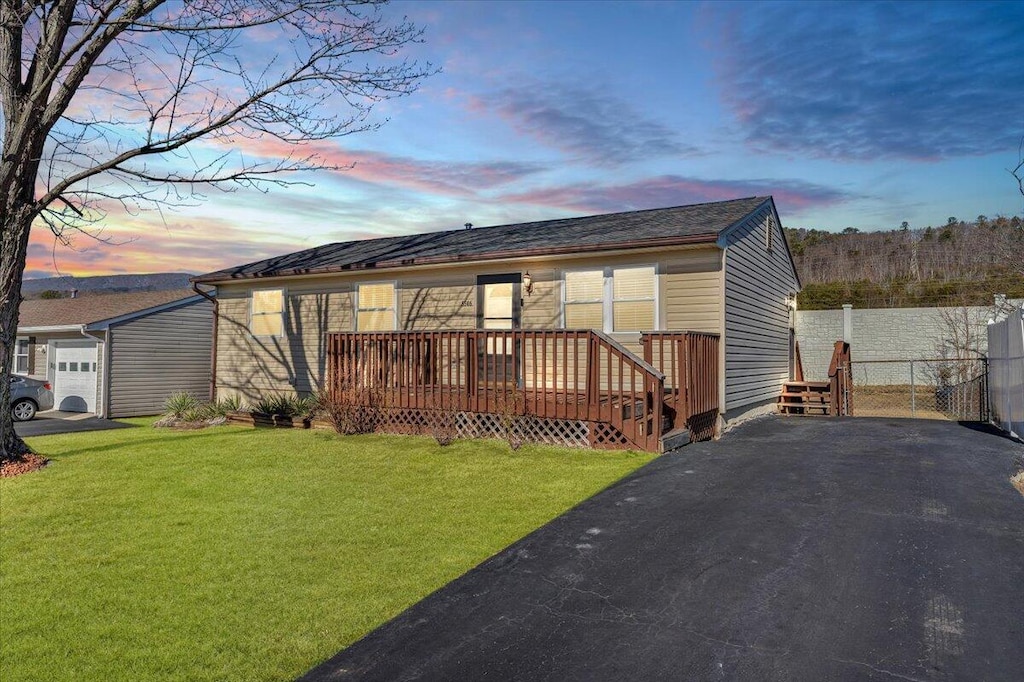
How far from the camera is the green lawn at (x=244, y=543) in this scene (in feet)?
12.0

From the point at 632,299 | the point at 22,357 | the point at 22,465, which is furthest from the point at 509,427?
the point at 22,357

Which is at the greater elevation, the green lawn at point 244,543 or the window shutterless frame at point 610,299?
the window shutterless frame at point 610,299

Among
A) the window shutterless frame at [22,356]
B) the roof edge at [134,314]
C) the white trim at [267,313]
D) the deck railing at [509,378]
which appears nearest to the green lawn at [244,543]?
the deck railing at [509,378]

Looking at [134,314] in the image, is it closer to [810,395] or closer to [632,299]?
[632,299]

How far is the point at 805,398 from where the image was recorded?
15461mm

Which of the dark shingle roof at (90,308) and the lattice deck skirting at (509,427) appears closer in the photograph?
the lattice deck skirting at (509,427)

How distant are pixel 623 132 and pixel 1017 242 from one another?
30.7 ft

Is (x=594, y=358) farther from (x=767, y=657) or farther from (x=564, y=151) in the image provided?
(x=564, y=151)

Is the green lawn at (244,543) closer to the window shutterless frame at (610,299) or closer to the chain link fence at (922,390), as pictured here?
the window shutterless frame at (610,299)

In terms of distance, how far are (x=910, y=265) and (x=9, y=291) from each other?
46.7 metres

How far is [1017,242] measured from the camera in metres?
13.3

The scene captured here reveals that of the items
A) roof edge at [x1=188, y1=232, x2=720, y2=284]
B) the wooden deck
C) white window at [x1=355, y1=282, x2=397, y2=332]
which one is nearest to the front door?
the wooden deck

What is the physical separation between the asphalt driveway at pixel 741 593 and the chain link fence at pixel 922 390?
32.4 feet

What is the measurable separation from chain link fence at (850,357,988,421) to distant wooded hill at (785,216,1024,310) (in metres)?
3.19
